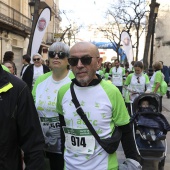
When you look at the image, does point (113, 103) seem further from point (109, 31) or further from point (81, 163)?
point (109, 31)

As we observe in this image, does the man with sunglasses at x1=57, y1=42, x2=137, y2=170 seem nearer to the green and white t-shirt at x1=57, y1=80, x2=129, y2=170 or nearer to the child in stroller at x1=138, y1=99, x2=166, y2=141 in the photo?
the green and white t-shirt at x1=57, y1=80, x2=129, y2=170

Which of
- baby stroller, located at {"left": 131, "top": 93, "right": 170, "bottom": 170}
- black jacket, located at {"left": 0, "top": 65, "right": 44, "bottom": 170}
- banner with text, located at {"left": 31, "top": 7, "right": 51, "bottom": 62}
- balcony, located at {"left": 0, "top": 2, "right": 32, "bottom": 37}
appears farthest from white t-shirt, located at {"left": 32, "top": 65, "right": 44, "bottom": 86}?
balcony, located at {"left": 0, "top": 2, "right": 32, "bottom": 37}

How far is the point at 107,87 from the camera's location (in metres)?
2.38

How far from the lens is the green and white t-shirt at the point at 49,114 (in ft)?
10.3

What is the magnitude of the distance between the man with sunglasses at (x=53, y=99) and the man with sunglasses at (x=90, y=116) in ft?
2.32

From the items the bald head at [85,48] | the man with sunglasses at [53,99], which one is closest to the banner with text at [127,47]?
the man with sunglasses at [53,99]

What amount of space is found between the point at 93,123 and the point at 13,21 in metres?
21.8

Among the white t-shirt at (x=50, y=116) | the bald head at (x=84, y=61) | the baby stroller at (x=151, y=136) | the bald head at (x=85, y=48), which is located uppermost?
the bald head at (x=85, y=48)

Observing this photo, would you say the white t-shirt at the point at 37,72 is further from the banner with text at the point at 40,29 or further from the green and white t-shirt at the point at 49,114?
the banner with text at the point at 40,29

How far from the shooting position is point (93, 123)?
2307 mm

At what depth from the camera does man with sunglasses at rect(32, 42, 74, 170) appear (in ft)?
10.3

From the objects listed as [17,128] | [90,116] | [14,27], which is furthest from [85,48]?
[14,27]

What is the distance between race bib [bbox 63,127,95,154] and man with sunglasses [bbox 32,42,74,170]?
74cm

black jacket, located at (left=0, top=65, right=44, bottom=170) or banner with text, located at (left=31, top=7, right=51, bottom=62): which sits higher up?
banner with text, located at (left=31, top=7, right=51, bottom=62)
